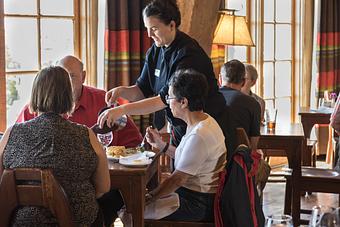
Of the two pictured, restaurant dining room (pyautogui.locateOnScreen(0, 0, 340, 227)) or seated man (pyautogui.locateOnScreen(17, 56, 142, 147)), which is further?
seated man (pyautogui.locateOnScreen(17, 56, 142, 147))

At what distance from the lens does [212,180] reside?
310 cm

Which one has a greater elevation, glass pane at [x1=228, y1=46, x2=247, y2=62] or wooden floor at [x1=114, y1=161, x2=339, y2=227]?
glass pane at [x1=228, y1=46, x2=247, y2=62]

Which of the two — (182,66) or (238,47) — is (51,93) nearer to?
(182,66)

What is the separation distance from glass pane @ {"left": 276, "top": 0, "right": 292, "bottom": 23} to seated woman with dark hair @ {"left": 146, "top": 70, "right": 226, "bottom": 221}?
4581mm

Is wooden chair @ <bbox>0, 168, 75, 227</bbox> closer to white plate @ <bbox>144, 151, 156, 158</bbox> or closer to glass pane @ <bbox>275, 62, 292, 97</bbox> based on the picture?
white plate @ <bbox>144, 151, 156, 158</bbox>

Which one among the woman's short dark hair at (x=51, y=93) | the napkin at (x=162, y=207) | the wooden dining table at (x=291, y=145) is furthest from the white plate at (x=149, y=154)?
the wooden dining table at (x=291, y=145)

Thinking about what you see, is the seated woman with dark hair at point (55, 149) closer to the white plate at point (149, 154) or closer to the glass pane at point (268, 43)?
the white plate at point (149, 154)

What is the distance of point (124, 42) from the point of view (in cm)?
507

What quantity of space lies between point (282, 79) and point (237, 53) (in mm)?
1011

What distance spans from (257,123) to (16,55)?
1766mm

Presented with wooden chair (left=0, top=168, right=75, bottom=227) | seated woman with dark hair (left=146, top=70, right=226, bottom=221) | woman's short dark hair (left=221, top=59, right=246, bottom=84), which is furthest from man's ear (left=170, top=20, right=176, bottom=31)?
wooden chair (left=0, top=168, right=75, bottom=227)

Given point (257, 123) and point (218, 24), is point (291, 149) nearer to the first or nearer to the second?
point (257, 123)

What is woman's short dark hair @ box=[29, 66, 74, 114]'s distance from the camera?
2643 millimetres

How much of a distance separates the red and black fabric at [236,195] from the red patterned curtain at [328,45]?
4.99 m
